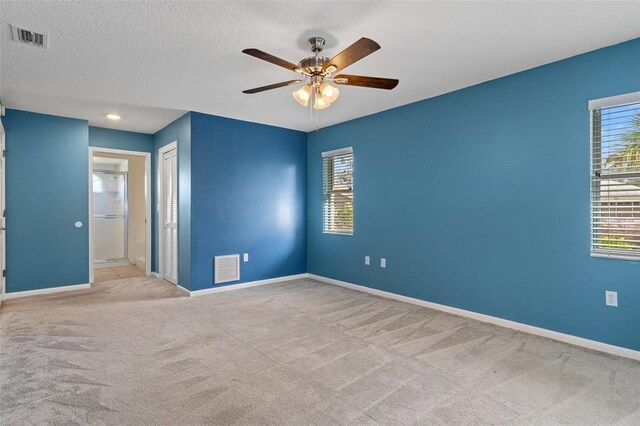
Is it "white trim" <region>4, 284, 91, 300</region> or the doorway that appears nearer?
"white trim" <region>4, 284, 91, 300</region>

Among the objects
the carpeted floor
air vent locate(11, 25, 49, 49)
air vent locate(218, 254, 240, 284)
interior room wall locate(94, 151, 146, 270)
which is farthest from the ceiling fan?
interior room wall locate(94, 151, 146, 270)

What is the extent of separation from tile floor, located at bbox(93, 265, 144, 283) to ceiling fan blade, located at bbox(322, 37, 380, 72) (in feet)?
17.6

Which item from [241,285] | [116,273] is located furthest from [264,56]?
[116,273]

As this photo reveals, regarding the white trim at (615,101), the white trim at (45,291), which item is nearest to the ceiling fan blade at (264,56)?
the white trim at (615,101)

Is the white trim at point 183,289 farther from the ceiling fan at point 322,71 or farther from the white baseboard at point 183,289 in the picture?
the ceiling fan at point 322,71

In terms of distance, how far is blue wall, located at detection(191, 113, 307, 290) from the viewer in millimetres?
4734

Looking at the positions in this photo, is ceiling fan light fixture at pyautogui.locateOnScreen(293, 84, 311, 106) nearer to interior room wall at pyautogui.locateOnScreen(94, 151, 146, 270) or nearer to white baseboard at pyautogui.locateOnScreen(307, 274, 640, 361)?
white baseboard at pyautogui.locateOnScreen(307, 274, 640, 361)

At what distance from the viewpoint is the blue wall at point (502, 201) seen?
9.46 feet

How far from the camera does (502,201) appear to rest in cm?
346

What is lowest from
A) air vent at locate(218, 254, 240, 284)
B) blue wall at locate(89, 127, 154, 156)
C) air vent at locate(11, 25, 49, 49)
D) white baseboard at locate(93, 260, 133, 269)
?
white baseboard at locate(93, 260, 133, 269)

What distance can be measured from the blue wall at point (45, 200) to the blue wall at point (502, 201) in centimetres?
411

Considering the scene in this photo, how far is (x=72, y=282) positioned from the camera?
16.2 ft

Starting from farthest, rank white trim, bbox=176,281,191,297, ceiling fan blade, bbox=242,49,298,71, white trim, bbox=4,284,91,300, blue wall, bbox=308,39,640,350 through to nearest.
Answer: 1. white trim, bbox=176,281,191,297
2. white trim, bbox=4,284,91,300
3. blue wall, bbox=308,39,640,350
4. ceiling fan blade, bbox=242,49,298,71

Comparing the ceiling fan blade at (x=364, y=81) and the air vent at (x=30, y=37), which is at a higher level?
the air vent at (x=30, y=37)
